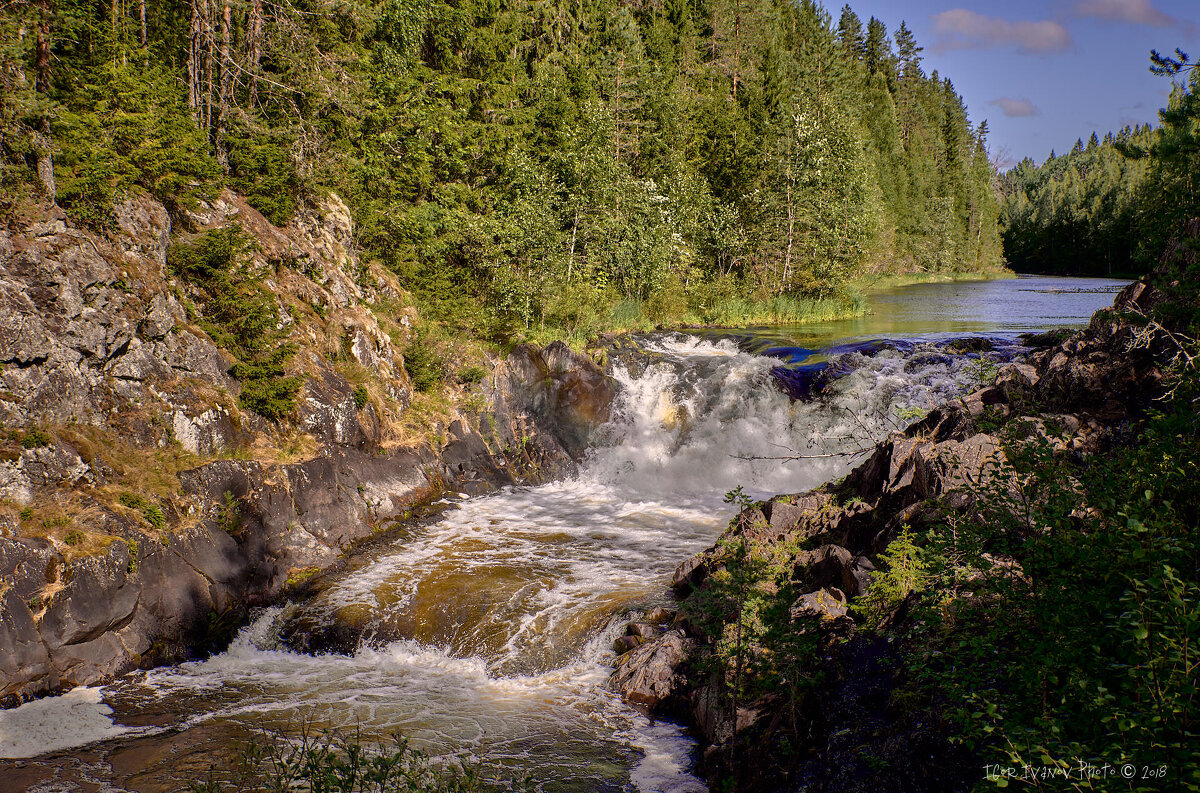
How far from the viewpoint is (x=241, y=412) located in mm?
11102

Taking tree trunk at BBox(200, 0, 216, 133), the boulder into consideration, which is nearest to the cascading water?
the boulder

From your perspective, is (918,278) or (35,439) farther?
(918,278)

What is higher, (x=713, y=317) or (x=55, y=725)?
(x=713, y=317)

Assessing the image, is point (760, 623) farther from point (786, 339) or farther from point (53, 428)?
point (786, 339)

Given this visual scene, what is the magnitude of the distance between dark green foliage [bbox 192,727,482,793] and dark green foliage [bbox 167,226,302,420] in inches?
243

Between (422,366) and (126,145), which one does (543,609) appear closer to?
(422,366)

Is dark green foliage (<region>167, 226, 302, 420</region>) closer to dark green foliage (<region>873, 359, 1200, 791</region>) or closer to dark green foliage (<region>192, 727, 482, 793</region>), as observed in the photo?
dark green foliage (<region>192, 727, 482, 793</region>)

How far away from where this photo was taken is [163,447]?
9719 millimetres

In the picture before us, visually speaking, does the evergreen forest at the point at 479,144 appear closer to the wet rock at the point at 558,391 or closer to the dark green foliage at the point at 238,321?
the dark green foliage at the point at 238,321

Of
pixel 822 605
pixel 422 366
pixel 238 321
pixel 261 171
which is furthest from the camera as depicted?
pixel 422 366

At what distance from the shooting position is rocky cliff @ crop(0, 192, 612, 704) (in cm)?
777

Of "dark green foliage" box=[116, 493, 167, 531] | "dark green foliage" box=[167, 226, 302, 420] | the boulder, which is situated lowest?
the boulder

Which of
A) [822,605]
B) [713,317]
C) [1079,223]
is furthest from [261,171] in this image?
[1079,223]

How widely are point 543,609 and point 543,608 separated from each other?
25 mm
